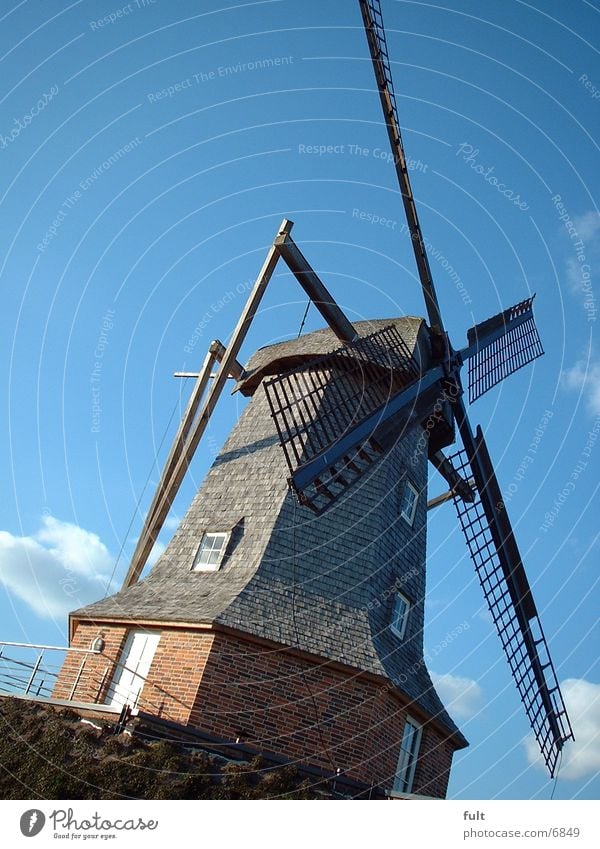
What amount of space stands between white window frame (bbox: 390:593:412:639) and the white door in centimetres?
387

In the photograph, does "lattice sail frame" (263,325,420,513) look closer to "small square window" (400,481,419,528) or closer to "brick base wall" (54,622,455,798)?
"small square window" (400,481,419,528)

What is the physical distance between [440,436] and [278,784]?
7616 millimetres

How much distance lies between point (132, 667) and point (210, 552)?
216 cm

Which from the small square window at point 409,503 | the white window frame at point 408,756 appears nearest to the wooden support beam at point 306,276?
the small square window at point 409,503

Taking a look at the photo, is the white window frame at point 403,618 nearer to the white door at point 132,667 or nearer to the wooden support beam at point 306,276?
the white door at point 132,667

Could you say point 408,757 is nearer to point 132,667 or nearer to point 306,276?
point 132,667

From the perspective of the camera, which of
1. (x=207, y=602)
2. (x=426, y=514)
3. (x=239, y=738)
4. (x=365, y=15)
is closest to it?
(x=239, y=738)

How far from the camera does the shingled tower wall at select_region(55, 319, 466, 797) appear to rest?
37.1ft

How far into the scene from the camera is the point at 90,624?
42.2ft

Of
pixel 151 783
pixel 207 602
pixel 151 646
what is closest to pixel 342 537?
pixel 207 602

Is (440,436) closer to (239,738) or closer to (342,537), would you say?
(342,537)

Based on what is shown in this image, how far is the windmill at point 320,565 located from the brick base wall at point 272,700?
24 mm

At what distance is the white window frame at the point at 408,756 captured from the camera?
12.4 m
